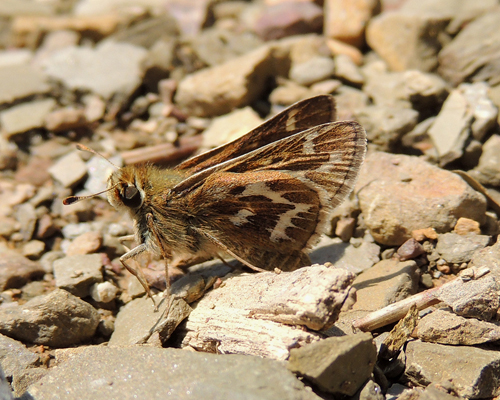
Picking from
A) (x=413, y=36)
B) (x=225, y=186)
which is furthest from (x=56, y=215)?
(x=413, y=36)

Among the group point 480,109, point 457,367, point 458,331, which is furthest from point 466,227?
point 480,109

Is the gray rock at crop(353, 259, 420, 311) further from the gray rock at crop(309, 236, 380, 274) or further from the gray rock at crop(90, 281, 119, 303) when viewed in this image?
the gray rock at crop(90, 281, 119, 303)

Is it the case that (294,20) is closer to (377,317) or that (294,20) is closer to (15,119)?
(15,119)

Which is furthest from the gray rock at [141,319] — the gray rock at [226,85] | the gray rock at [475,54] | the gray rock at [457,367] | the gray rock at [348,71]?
the gray rock at [475,54]

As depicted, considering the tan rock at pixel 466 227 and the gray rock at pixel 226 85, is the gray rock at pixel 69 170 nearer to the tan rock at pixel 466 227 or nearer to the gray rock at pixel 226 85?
the gray rock at pixel 226 85

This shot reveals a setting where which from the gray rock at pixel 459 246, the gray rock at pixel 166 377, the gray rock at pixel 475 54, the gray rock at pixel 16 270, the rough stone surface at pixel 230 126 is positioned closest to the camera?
the gray rock at pixel 166 377

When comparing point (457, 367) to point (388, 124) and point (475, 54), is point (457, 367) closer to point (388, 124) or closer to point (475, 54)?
point (388, 124)
